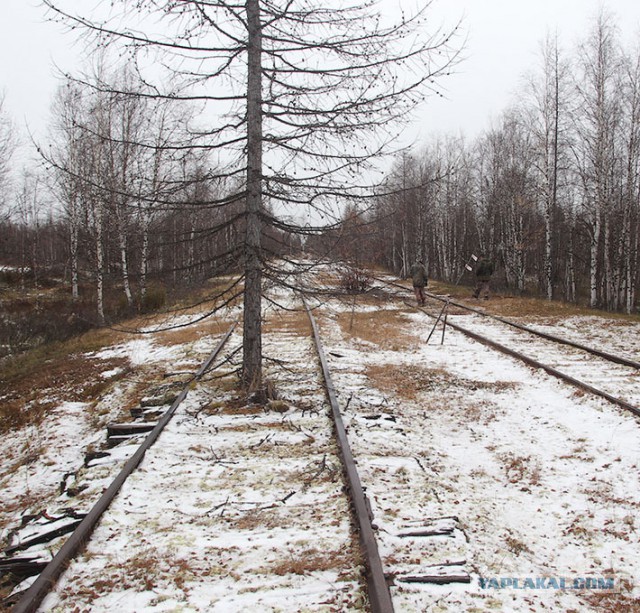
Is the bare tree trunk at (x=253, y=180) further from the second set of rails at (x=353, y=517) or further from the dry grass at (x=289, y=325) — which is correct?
the dry grass at (x=289, y=325)

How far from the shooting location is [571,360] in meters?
8.93

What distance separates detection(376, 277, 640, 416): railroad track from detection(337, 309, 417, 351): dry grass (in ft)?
5.12

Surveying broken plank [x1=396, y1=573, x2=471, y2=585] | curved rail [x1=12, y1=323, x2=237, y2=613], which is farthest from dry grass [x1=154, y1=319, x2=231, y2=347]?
broken plank [x1=396, y1=573, x2=471, y2=585]

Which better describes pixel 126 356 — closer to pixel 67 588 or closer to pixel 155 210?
pixel 155 210

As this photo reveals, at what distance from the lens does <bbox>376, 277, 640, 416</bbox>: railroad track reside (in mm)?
6849

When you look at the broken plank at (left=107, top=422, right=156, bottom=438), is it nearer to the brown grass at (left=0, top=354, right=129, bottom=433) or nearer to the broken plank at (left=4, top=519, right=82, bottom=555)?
the broken plank at (left=4, top=519, right=82, bottom=555)

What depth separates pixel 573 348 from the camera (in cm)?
1002

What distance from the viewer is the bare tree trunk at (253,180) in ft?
21.0

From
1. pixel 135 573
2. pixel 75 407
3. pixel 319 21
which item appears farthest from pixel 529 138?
pixel 135 573

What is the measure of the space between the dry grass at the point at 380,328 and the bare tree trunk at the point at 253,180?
4107 millimetres

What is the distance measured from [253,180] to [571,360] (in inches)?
262

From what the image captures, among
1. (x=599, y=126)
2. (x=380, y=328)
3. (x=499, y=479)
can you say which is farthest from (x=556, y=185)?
(x=499, y=479)

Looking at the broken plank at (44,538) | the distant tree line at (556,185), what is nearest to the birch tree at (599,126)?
the distant tree line at (556,185)

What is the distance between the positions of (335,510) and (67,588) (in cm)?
183
